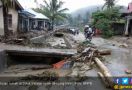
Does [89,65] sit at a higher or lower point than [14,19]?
lower

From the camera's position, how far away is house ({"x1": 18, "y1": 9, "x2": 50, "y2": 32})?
2577cm

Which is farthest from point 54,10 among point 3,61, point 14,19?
point 3,61

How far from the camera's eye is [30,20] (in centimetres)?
3312

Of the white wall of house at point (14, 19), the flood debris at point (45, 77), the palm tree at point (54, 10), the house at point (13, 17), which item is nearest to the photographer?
the flood debris at point (45, 77)

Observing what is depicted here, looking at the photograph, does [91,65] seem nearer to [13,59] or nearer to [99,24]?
[13,59]

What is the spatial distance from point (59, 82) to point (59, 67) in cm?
347

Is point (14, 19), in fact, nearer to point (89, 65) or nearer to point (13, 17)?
point (13, 17)

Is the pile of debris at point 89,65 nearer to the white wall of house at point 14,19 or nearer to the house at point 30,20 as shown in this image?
the white wall of house at point 14,19

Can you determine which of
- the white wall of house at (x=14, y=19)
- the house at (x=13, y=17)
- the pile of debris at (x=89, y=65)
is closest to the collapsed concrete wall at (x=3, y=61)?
the pile of debris at (x=89, y=65)

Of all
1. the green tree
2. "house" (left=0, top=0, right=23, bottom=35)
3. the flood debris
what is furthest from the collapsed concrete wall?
the green tree

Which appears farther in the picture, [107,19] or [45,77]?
[107,19]

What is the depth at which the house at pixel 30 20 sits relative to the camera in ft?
84.5

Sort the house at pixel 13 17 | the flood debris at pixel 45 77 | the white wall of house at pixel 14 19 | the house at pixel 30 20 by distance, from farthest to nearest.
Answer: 1. the house at pixel 30 20
2. the white wall of house at pixel 14 19
3. the house at pixel 13 17
4. the flood debris at pixel 45 77

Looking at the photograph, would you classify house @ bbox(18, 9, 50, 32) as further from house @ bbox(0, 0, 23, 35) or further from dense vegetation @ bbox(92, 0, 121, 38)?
dense vegetation @ bbox(92, 0, 121, 38)
